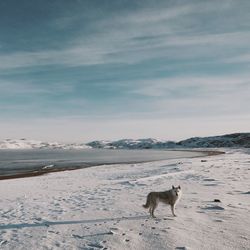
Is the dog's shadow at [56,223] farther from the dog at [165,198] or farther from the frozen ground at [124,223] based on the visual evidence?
the dog at [165,198]

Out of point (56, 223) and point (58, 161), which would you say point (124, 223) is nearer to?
point (56, 223)

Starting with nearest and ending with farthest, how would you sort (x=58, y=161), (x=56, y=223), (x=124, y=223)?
(x=124, y=223) < (x=56, y=223) < (x=58, y=161)

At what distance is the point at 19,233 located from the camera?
11.6 m

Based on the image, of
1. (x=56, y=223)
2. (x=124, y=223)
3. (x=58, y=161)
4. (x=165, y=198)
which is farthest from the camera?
(x=58, y=161)

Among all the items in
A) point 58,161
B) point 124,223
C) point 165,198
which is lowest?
point 124,223

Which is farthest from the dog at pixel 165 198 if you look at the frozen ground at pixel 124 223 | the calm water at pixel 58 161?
the calm water at pixel 58 161

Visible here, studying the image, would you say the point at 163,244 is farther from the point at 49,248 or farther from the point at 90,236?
the point at 49,248

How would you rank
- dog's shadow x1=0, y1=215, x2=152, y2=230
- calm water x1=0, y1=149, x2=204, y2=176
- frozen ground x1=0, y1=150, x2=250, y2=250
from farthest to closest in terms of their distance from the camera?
1. calm water x1=0, y1=149, x2=204, y2=176
2. dog's shadow x1=0, y1=215, x2=152, y2=230
3. frozen ground x1=0, y1=150, x2=250, y2=250

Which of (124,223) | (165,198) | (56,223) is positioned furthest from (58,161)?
A: (124,223)

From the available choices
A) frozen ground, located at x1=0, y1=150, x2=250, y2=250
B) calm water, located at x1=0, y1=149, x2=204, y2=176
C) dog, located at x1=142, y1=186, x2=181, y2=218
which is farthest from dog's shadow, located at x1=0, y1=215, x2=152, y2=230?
calm water, located at x1=0, y1=149, x2=204, y2=176

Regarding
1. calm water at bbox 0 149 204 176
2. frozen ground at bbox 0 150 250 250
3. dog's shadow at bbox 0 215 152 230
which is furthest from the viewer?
calm water at bbox 0 149 204 176

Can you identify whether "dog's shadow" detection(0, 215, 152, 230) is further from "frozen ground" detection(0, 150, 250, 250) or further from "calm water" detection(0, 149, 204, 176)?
"calm water" detection(0, 149, 204, 176)

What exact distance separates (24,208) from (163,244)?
9.12 metres

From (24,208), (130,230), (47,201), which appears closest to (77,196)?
(47,201)
